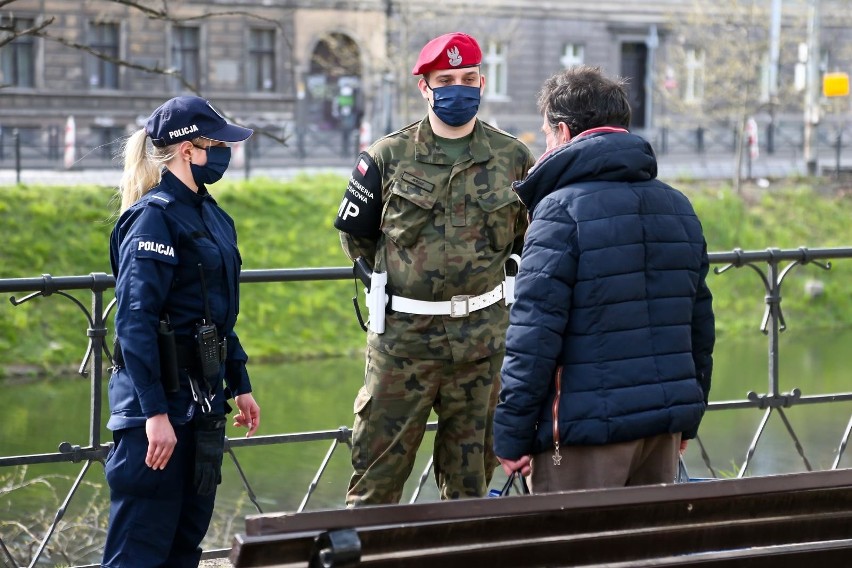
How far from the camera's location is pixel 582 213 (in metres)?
3.60

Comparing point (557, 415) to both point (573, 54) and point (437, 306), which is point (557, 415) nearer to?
point (437, 306)

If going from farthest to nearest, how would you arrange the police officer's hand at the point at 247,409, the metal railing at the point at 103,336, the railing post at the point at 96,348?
the railing post at the point at 96,348
the metal railing at the point at 103,336
the police officer's hand at the point at 247,409

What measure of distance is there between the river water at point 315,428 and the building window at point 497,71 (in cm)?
2277

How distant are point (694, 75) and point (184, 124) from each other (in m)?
37.3

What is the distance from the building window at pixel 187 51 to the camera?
38250 millimetres

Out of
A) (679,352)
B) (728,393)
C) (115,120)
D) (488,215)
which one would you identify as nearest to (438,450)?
(488,215)

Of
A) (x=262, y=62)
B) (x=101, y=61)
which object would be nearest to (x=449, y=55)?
(x=101, y=61)

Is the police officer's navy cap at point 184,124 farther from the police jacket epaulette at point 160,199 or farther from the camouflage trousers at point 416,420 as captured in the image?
the camouflage trousers at point 416,420

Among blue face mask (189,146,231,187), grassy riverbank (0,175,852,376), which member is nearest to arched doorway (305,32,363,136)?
grassy riverbank (0,175,852,376)

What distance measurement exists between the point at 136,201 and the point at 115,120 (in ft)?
109

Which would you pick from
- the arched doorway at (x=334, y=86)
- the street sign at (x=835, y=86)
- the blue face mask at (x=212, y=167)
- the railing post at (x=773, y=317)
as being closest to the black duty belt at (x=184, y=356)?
the blue face mask at (x=212, y=167)

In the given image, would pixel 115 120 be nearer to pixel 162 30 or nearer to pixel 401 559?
pixel 162 30

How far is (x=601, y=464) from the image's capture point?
368 cm

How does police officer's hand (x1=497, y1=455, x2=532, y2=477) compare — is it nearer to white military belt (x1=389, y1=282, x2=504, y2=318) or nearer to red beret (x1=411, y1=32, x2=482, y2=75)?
white military belt (x1=389, y1=282, x2=504, y2=318)
